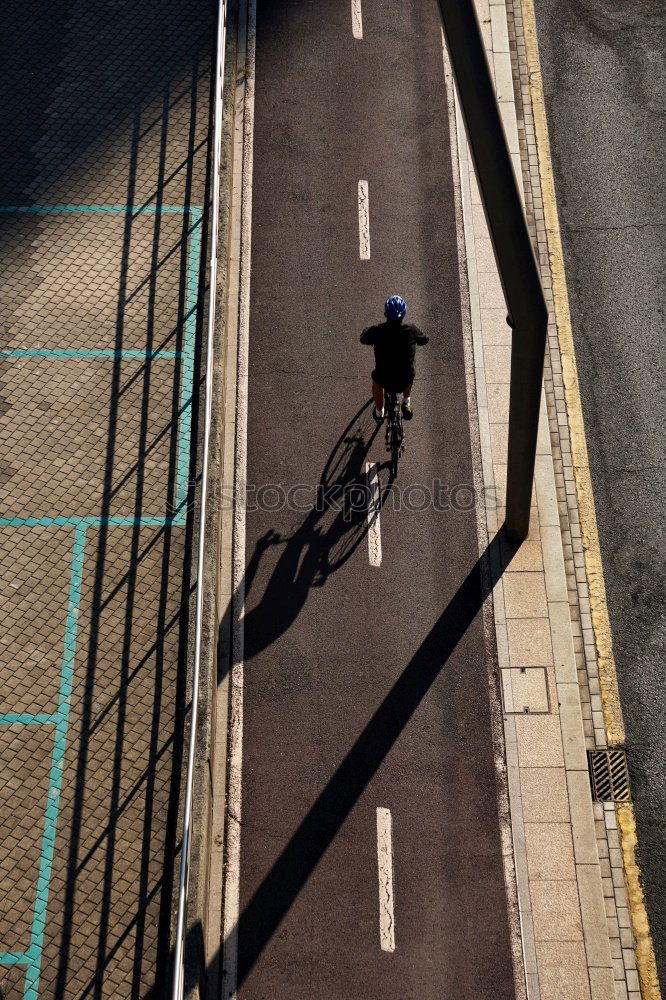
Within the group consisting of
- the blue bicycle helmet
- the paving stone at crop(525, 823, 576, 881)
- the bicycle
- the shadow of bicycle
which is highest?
the blue bicycle helmet

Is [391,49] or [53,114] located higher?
[391,49]

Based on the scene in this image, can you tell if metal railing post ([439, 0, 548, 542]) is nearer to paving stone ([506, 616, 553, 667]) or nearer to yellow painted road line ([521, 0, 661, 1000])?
yellow painted road line ([521, 0, 661, 1000])

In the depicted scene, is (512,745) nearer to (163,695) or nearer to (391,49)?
(163,695)

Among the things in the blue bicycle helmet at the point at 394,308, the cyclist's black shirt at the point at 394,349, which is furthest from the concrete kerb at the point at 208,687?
the blue bicycle helmet at the point at 394,308

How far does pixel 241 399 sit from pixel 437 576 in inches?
147

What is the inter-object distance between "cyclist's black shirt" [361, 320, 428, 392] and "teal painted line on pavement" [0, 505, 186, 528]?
319cm

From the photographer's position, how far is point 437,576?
12539mm

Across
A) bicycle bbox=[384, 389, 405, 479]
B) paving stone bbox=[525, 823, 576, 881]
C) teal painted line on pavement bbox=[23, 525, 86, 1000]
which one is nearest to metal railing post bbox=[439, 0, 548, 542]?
bicycle bbox=[384, 389, 405, 479]

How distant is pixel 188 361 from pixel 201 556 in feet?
11.0

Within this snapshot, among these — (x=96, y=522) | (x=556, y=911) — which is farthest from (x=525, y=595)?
(x=96, y=522)

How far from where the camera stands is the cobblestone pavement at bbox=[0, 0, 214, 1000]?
1065cm

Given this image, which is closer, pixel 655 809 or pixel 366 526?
pixel 655 809

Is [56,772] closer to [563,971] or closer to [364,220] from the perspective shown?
[563,971]

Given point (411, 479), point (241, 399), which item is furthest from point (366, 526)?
point (241, 399)
